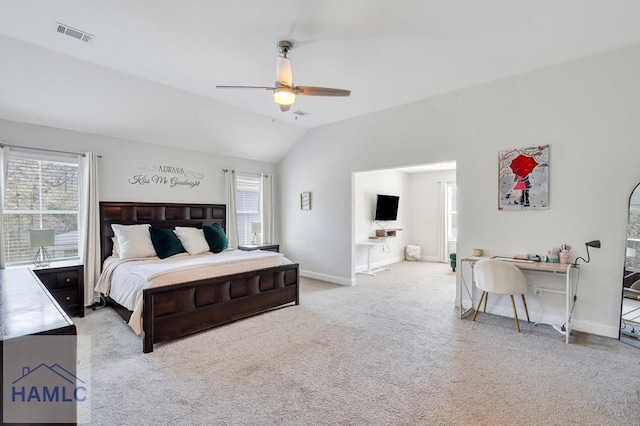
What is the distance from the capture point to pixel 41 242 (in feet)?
12.2

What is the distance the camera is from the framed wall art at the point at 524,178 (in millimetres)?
3676

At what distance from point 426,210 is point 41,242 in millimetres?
7893

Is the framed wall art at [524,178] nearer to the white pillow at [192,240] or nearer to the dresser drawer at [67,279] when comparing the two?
the white pillow at [192,240]

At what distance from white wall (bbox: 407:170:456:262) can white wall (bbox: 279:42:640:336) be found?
12.3ft

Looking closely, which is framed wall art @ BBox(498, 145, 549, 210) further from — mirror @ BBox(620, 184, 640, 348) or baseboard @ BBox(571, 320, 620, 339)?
baseboard @ BBox(571, 320, 620, 339)

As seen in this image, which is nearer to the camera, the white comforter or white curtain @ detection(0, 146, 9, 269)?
the white comforter

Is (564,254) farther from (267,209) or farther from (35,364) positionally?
(267,209)

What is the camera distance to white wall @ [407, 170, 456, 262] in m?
8.24

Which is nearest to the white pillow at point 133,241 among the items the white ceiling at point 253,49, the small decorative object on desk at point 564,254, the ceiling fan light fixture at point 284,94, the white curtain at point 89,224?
the white curtain at point 89,224

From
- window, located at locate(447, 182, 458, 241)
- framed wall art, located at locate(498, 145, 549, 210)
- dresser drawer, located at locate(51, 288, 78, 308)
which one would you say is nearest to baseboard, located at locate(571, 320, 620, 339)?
framed wall art, located at locate(498, 145, 549, 210)

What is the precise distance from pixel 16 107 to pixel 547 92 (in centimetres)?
636

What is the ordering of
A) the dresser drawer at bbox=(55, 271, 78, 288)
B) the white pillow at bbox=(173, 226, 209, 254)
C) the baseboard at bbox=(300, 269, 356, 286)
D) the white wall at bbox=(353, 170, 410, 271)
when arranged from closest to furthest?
the dresser drawer at bbox=(55, 271, 78, 288), the white pillow at bbox=(173, 226, 209, 254), the baseboard at bbox=(300, 269, 356, 286), the white wall at bbox=(353, 170, 410, 271)

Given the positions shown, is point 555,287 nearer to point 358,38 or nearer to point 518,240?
point 518,240

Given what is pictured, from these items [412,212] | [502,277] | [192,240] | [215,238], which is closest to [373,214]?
[412,212]
